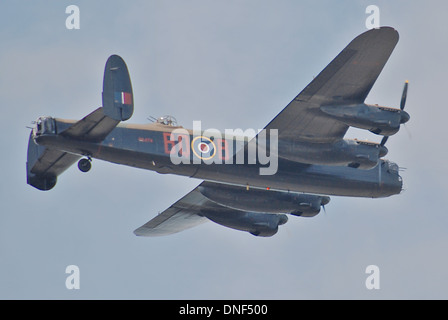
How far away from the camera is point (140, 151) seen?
3606 centimetres

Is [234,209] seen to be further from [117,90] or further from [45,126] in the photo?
[117,90]

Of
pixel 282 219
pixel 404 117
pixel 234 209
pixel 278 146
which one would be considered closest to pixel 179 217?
pixel 234 209

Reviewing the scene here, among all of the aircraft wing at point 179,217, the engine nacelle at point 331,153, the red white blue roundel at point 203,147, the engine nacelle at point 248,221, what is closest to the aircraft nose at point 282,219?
the engine nacelle at point 248,221

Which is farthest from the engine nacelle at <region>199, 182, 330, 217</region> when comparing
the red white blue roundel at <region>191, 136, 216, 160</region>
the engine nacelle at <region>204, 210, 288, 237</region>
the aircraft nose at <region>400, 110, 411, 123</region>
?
the aircraft nose at <region>400, 110, 411, 123</region>

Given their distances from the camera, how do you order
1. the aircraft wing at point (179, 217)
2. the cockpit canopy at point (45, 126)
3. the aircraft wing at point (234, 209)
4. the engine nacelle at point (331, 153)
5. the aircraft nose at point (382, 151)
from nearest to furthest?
the cockpit canopy at point (45, 126) < the engine nacelle at point (331, 153) < the aircraft nose at point (382, 151) < the aircraft wing at point (234, 209) < the aircraft wing at point (179, 217)

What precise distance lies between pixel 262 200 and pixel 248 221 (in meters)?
2.44

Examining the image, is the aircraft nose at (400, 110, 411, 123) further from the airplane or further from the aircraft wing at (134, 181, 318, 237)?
the aircraft wing at (134, 181, 318, 237)

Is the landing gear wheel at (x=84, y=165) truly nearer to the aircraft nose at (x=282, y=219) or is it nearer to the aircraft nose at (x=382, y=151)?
the aircraft nose at (x=382, y=151)

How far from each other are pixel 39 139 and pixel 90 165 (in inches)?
80.2

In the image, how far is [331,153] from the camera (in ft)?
125

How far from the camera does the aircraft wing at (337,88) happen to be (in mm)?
35094

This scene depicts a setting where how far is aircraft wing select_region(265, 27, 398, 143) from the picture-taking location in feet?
115

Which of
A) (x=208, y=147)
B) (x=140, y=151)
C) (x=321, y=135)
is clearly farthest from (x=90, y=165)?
(x=321, y=135)

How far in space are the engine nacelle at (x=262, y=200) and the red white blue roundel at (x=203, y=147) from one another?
10.8 feet
